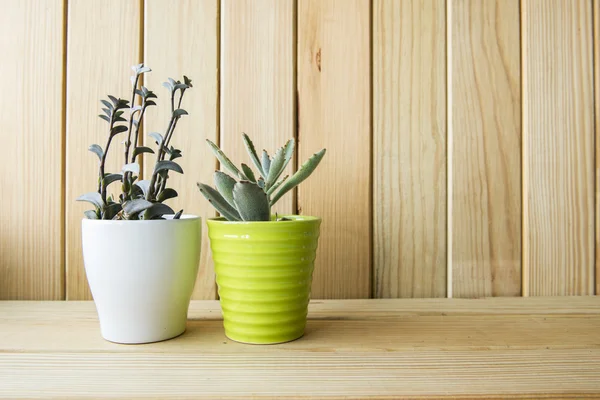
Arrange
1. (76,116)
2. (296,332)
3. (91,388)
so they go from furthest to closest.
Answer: (76,116)
(296,332)
(91,388)

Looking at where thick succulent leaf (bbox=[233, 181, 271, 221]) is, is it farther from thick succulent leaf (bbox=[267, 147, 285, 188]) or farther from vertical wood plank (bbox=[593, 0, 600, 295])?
vertical wood plank (bbox=[593, 0, 600, 295])

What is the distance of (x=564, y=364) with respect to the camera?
434 mm

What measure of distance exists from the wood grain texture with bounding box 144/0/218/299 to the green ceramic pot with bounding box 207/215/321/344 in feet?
0.70

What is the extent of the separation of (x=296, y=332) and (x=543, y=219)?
19.9 inches

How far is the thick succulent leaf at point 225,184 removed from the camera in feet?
1.61

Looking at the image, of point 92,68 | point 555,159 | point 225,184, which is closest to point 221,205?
point 225,184

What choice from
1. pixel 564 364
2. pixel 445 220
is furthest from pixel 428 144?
pixel 564 364

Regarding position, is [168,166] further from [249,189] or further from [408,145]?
[408,145]

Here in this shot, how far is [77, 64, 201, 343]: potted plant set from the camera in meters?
0.48

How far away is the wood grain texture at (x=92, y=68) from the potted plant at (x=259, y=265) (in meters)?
0.32

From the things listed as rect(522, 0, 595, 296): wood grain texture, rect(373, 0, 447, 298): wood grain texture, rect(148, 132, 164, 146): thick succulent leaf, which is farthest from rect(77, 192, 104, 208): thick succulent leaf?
rect(522, 0, 595, 296): wood grain texture

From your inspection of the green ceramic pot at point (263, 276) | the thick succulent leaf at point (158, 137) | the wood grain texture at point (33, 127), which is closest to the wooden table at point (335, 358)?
the green ceramic pot at point (263, 276)

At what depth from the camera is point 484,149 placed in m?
0.72

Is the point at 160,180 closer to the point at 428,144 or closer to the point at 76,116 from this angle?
the point at 76,116
